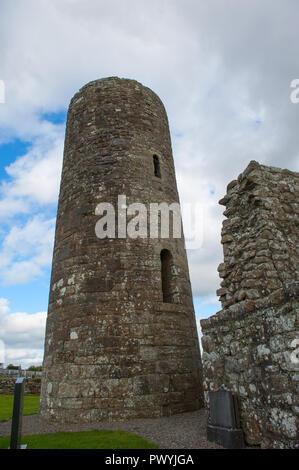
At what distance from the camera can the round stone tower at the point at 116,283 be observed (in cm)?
650

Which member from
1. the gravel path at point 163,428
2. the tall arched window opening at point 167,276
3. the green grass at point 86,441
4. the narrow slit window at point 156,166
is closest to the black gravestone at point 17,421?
the green grass at point 86,441

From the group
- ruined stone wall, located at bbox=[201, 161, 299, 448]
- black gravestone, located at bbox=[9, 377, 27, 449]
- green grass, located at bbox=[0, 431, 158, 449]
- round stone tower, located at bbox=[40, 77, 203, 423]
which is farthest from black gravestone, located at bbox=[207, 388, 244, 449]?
black gravestone, located at bbox=[9, 377, 27, 449]

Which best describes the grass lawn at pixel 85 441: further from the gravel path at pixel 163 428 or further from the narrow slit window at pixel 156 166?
the narrow slit window at pixel 156 166

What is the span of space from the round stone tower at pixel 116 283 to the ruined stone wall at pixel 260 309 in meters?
2.32

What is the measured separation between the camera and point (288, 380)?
322 cm

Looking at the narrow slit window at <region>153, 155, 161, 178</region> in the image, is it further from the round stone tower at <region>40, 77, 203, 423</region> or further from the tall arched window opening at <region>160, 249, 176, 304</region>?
the tall arched window opening at <region>160, 249, 176, 304</region>

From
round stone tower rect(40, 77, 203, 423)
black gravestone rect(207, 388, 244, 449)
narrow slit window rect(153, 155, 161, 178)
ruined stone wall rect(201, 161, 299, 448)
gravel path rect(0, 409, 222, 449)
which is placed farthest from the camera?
narrow slit window rect(153, 155, 161, 178)

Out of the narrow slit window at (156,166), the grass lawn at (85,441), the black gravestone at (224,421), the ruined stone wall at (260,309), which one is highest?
the narrow slit window at (156,166)

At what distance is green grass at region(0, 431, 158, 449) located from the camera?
14.8 ft

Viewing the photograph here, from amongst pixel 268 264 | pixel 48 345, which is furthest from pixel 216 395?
pixel 48 345

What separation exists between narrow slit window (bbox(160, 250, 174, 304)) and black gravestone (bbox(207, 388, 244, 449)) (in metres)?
3.61

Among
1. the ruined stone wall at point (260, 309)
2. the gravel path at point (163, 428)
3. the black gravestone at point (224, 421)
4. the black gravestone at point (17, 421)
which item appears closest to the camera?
the ruined stone wall at point (260, 309)

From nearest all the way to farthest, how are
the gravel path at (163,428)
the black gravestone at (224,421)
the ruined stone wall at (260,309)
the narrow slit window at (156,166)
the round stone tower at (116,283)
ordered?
the ruined stone wall at (260,309) → the black gravestone at (224,421) → the gravel path at (163,428) → the round stone tower at (116,283) → the narrow slit window at (156,166)

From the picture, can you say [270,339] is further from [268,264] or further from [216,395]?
[216,395]
